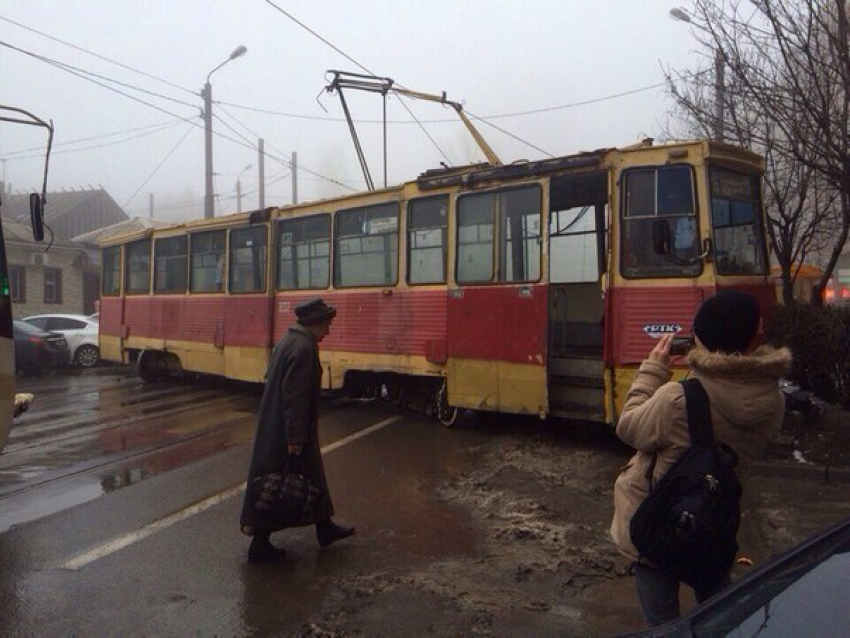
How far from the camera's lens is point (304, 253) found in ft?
36.4

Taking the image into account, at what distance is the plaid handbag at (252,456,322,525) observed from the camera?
4789 millimetres

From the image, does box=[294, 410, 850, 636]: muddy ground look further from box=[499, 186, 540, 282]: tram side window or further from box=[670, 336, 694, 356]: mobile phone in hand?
box=[499, 186, 540, 282]: tram side window

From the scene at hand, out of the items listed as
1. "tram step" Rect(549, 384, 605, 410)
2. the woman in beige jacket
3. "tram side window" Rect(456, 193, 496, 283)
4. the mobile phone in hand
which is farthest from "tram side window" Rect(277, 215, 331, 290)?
the woman in beige jacket

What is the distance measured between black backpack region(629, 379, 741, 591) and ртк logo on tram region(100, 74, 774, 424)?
15.7 feet

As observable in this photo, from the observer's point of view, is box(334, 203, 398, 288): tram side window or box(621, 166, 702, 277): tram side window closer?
box(621, 166, 702, 277): tram side window

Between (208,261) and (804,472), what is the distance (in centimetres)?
998

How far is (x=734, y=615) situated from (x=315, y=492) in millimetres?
3327

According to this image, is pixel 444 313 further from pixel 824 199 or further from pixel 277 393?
pixel 824 199

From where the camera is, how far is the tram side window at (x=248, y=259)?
11.8m

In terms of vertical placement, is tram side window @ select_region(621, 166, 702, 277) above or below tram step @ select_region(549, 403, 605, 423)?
above

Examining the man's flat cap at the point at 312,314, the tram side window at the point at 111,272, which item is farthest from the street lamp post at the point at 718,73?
the tram side window at the point at 111,272

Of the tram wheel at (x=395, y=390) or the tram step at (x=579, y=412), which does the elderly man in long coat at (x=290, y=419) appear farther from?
the tram wheel at (x=395, y=390)

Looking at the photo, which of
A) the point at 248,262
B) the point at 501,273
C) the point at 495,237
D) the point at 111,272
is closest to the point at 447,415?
the point at 501,273

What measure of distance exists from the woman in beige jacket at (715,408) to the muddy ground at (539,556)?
17.8 inches
